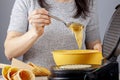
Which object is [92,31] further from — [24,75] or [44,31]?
[24,75]

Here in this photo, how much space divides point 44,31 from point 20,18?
0.37 feet

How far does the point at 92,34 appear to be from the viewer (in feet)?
4.84

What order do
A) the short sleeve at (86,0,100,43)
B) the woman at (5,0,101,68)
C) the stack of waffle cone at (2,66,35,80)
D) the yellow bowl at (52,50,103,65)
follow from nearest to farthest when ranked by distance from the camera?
the stack of waffle cone at (2,66,35,80), the yellow bowl at (52,50,103,65), the woman at (5,0,101,68), the short sleeve at (86,0,100,43)

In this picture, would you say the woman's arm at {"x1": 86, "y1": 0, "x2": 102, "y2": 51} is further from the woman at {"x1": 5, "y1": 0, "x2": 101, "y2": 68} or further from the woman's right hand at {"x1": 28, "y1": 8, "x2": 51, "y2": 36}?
the woman's right hand at {"x1": 28, "y1": 8, "x2": 51, "y2": 36}

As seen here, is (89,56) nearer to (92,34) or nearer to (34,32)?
(34,32)

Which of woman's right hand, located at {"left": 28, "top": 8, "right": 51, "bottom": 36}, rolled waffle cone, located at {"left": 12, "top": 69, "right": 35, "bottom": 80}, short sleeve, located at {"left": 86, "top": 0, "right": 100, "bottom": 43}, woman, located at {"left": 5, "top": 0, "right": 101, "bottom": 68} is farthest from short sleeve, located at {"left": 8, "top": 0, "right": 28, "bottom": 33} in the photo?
rolled waffle cone, located at {"left": 12, "top": 69, "right": 35, "bottom": 80}

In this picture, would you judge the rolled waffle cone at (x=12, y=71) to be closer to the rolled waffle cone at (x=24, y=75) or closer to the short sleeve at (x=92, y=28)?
the rolled waffle cone at (x=24, y=75)

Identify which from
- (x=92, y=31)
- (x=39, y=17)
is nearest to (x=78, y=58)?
(x=39, y=17)

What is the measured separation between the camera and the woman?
1.28 metres

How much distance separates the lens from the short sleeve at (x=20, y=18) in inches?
51.5

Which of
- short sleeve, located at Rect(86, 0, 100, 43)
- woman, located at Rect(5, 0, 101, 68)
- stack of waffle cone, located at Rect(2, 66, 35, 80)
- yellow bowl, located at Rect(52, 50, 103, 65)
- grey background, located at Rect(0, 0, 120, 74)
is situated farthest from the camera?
grey background, located at Rect(0, 0, 120, 74)

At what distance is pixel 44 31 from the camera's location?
1.34 metres

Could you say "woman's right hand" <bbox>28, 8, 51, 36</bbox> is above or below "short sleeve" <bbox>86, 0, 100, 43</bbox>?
above

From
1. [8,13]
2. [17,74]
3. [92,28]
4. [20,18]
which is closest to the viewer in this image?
[17,74]
